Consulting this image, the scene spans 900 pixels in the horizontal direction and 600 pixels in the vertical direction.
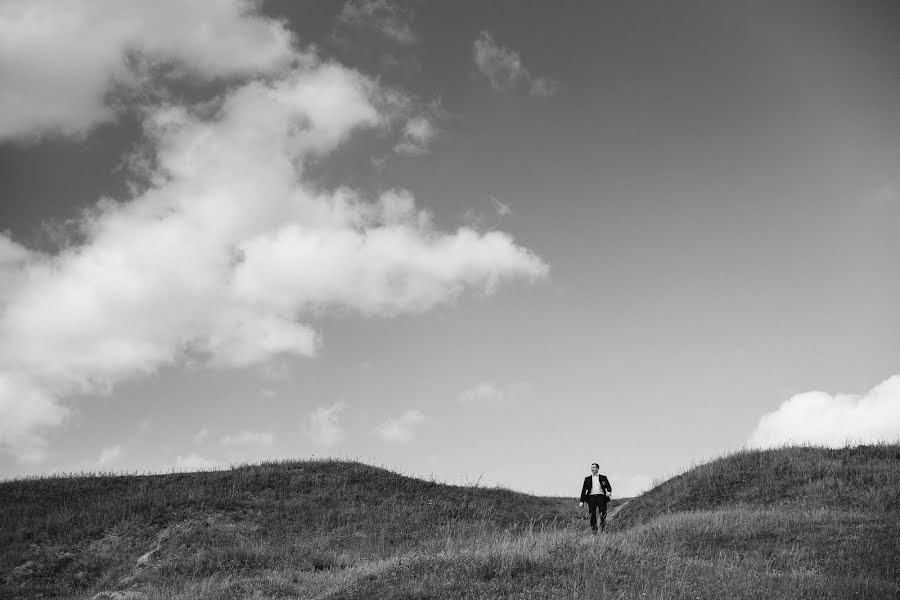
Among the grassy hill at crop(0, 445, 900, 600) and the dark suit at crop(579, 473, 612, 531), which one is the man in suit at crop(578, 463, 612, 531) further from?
the grassy hill at crop(0, 445, 900, 600)

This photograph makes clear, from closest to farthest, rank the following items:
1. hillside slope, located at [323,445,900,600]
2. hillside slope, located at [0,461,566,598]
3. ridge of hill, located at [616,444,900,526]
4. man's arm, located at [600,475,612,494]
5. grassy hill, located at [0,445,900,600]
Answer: hillside slope, located at [323,445,900,600] < grassy hill, located at [0,445,900,600] < hillside slope, located at [0,461,566,598] < man's arm, located at [600,475,612,494] < ridge of hill, located at [616,444,900,526]

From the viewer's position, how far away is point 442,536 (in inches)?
1046

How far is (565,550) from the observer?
1464cm

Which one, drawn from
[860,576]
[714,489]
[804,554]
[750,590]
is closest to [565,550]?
[750,590]

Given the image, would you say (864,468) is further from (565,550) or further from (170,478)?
(170,478)

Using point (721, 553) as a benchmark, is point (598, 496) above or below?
above

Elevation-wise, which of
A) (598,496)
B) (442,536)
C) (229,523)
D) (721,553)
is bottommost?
(442,536)

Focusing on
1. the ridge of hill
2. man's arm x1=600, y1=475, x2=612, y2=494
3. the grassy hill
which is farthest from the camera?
the ridge of hill

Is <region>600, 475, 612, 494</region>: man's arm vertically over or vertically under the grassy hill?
over

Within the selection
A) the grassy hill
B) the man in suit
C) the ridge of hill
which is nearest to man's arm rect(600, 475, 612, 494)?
the man in suit

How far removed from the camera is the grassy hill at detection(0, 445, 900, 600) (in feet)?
43.0

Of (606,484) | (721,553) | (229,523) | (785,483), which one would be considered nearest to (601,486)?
→ (606,484)

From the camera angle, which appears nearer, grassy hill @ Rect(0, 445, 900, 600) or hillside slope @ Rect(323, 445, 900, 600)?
hillside slope @ Rect(323, 445, 900, 600)

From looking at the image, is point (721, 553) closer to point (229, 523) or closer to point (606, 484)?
point (606, 484)
